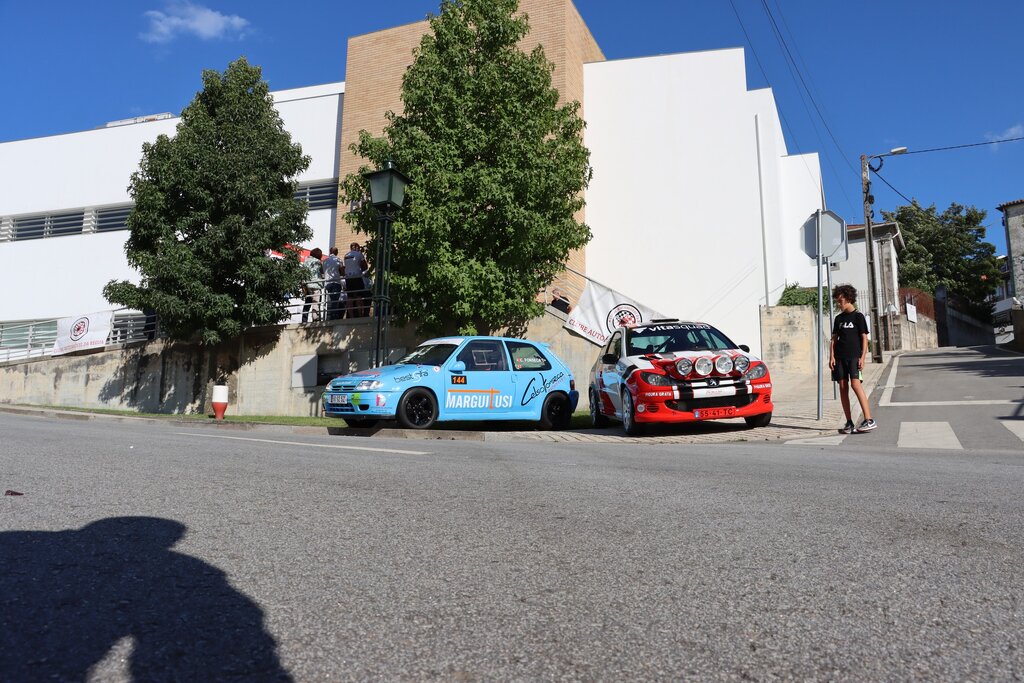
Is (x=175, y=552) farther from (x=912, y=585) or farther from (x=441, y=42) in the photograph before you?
(x=441, y=42)

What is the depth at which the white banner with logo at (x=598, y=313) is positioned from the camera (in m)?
16.9

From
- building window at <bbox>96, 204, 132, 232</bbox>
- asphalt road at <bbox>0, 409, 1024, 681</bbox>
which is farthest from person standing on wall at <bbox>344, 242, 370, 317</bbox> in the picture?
building window at <bbox>96, 204, 132, 232</bbox>

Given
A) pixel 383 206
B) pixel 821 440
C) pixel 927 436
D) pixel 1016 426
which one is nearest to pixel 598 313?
pixel 383 206

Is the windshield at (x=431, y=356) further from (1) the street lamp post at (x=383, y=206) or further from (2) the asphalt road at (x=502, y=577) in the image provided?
(2) the asphalt road at (x=502, y=577)

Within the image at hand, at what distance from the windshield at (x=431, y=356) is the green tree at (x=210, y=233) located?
7.00 meters

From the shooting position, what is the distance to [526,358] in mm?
12656

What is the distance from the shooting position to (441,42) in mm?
16016

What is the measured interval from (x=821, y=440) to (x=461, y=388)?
545 centimetres

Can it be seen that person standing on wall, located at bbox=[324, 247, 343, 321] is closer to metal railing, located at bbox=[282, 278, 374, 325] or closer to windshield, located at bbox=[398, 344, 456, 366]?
metal railing, located at bbox=[282, 278, 374, 325]

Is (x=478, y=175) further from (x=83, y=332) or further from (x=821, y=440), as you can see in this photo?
(x=83, y=332)

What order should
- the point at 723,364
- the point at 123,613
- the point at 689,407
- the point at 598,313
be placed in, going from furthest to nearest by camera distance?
the point at 598,313, the point at 723,364, the point at 689,407, the point at 123,613

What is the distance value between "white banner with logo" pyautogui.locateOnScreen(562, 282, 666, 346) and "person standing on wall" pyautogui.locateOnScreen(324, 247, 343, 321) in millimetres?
6202

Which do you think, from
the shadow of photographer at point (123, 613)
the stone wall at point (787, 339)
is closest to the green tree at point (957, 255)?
the stone wall at point (787, 339)

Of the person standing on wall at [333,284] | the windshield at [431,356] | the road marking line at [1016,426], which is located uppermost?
the person standing on wall at [333,284]
